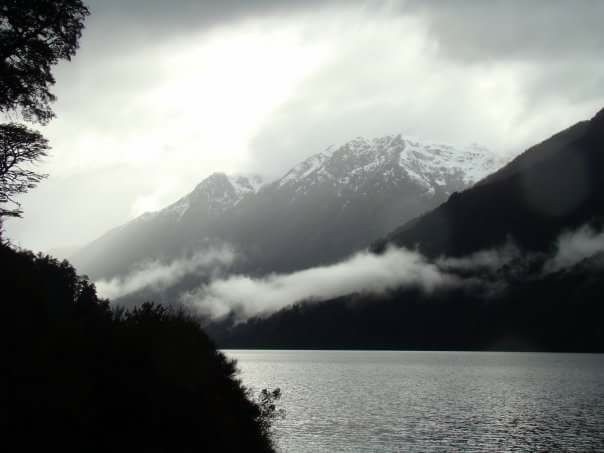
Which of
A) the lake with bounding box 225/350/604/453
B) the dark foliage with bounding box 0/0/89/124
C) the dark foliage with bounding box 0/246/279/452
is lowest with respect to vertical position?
the lake with bounding box 225/350/604/453

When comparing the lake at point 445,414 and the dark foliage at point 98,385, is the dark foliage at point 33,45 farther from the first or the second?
the lake at point 445,414

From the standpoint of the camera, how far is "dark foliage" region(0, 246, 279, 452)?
2178 centimetres

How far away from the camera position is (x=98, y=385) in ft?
81.9

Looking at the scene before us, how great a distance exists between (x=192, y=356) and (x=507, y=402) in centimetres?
8943

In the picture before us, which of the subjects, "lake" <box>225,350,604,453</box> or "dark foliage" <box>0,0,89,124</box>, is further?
"lake" <box>225,350,604,453</box>

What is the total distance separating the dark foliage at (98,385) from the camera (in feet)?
71.5

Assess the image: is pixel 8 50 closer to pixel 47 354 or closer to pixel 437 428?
pixel 47 354

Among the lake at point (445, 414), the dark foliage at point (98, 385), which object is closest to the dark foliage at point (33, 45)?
the dark foliage at point (98, 385)

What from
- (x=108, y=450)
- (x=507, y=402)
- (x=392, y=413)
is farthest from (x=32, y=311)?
(x=507, y=402)

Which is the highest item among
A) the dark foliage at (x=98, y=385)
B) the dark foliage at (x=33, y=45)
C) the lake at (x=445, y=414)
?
the dark foliage at (x=33, y=45)

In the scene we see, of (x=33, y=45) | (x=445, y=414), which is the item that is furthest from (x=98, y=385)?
(x=445, y=414)

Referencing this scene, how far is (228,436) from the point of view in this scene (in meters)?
31.0

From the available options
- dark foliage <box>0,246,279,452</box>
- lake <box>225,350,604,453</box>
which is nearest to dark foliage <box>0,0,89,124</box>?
dark foliage <box>0,246,279,452</box>

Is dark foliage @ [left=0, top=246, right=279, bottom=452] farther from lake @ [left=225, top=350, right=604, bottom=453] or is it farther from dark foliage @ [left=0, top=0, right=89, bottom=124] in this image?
lake @ [left=225, top=350, right=604, bottom=453]
